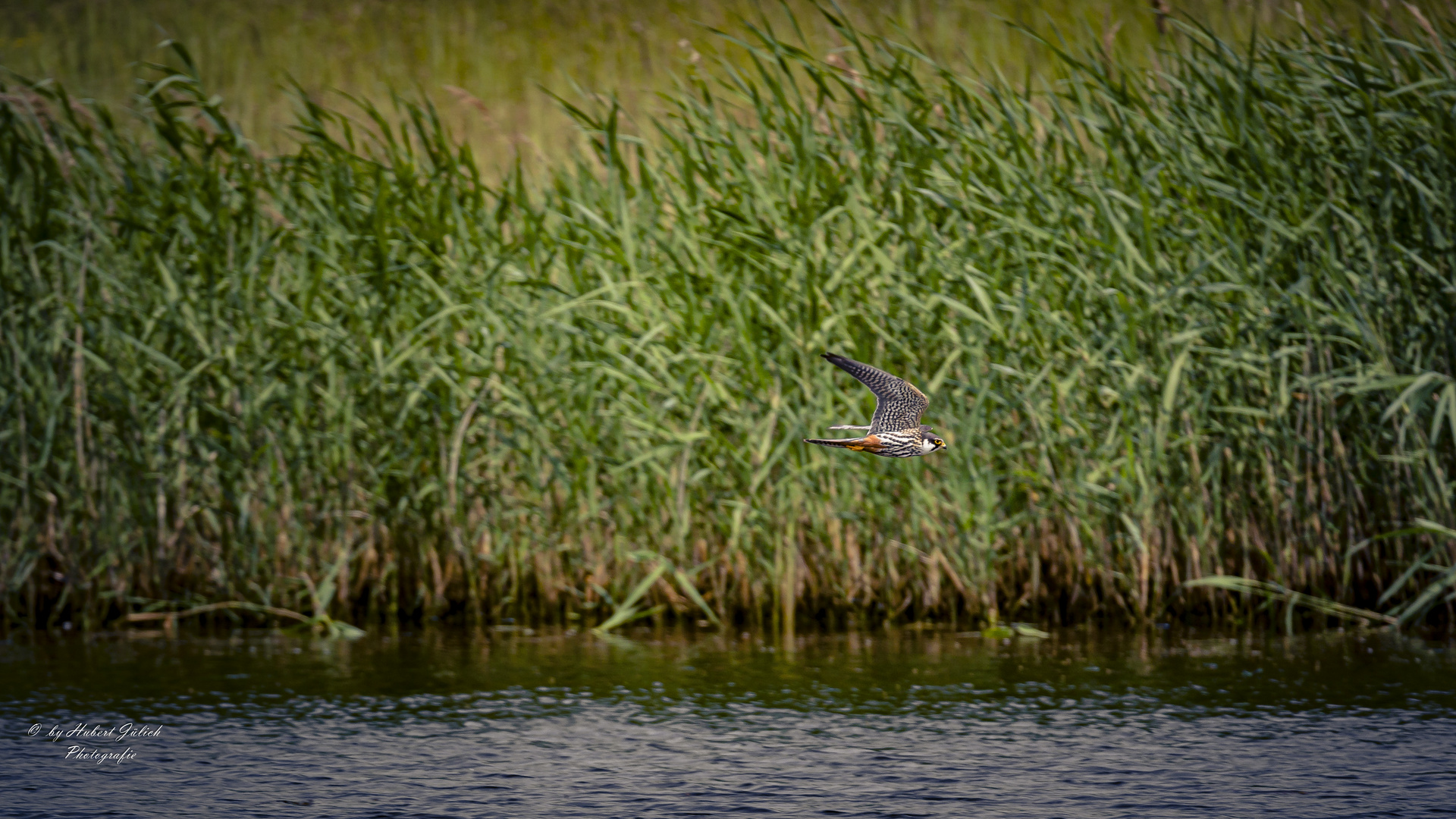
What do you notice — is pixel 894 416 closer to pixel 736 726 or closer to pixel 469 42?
pixel 736 726

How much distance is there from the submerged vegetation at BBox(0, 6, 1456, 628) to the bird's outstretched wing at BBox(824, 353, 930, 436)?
1.91 m

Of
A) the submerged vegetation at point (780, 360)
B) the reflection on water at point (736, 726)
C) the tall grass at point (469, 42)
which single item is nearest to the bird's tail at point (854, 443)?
the reflection on water at point (736, 726)

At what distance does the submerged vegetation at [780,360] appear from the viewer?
5.06m

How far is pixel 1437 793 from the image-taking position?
129 inches

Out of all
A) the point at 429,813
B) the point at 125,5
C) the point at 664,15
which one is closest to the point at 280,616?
the point at 429,813

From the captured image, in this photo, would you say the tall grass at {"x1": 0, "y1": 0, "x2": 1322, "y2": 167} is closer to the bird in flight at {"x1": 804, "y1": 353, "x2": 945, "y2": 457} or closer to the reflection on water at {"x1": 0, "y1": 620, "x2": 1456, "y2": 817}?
the reflection on water at {"x1": 0, "y1": 620, "x2": 1456, "y2": 817}

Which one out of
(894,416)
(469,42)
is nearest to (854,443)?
(894,416)

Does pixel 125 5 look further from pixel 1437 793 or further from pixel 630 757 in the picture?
pixel 1437 793

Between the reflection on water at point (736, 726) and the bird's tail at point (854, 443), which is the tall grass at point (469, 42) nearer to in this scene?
the reflection on water at point (736, 726)

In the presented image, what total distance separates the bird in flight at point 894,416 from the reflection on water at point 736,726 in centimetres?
79

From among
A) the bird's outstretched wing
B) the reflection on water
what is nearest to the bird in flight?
the bird's outstretched wing

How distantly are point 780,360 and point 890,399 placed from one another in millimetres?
2237

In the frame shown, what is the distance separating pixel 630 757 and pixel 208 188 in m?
2.93

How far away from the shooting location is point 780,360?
5.22m
